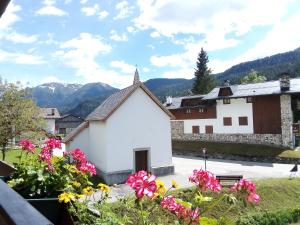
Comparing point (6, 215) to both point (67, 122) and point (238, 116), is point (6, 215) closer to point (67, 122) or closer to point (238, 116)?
point (238, 116)

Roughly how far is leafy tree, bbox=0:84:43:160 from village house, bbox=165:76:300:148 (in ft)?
71.5

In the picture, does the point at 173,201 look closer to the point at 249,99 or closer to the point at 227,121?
the point at 249,99

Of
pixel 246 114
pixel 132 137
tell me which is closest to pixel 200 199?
pixel 132 137

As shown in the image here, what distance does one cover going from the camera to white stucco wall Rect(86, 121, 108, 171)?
991 inches

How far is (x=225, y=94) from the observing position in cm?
4150

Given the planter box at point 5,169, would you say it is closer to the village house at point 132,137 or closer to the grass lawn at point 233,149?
the village house at point 132,137

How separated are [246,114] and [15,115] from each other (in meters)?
24.7

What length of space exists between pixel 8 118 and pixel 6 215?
2824 centimetres

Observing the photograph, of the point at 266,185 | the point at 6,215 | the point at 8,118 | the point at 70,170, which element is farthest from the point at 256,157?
the point at 6,215

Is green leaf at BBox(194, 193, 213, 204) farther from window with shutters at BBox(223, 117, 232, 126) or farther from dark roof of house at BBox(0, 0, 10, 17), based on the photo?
window with shutters at BBox(223, 117, 232, 126)

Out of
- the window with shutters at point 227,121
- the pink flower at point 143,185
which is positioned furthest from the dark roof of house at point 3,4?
the window with shutters at point 227,121

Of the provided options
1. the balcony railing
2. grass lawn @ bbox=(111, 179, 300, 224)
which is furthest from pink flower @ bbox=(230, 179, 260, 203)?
grass lawn @ bbox=(111, 179, 300, 224)

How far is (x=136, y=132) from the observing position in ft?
84.0

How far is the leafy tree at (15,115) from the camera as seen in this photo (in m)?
27.1
